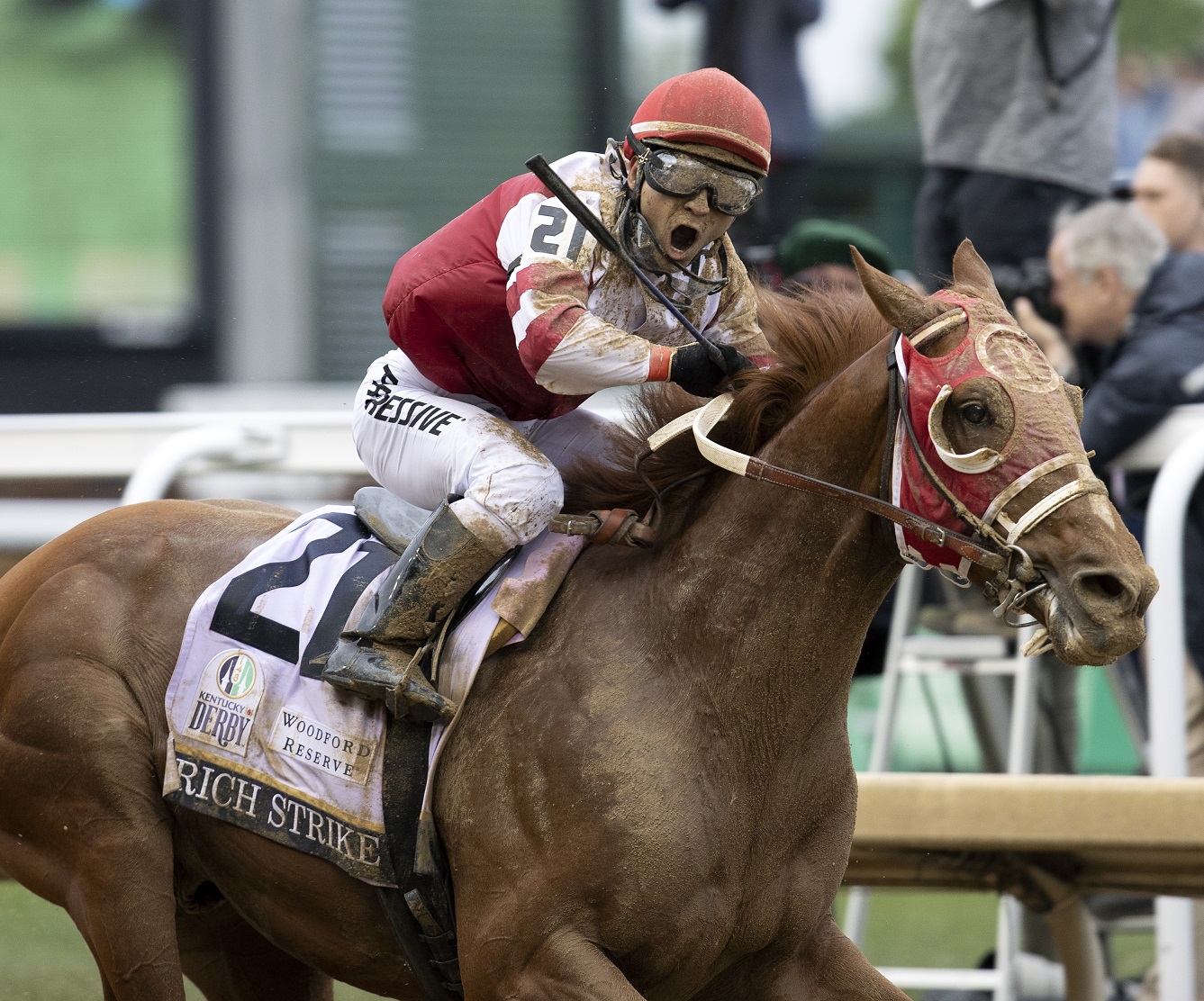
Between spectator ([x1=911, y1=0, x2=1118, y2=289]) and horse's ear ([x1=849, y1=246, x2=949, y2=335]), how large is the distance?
2700mm

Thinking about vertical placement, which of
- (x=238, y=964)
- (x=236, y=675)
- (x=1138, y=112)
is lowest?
(x=238, y=964)

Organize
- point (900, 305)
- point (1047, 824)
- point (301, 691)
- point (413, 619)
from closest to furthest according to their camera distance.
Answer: point (900, 305)
point (413, 619)
point (301, 691)
point (1047, 824)

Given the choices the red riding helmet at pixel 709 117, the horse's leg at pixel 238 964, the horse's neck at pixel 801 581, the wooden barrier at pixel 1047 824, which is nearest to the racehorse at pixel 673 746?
the horse's neck at pixel 801 581

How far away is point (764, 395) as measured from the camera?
3.37 metres

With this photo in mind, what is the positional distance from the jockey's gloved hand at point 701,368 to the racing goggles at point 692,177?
287 mm

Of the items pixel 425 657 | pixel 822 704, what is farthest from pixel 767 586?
pixel 425 657

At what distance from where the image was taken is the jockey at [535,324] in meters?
3.30

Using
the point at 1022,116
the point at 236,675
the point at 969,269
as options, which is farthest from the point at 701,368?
the point at 1022,116

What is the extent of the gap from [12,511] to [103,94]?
86.4 inches

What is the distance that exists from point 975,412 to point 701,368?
0.56m

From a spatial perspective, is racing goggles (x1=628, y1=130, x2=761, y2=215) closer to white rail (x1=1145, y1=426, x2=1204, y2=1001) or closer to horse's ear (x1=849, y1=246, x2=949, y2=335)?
horse's ear (x1=849, y1=246, x2=949, y2=335)

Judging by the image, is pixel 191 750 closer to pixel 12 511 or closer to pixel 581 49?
pixel 12 511

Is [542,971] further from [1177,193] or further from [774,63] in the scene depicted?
[774,63]

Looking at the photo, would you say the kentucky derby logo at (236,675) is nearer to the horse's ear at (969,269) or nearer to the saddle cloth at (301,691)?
the saddle cloth at (301,691)
